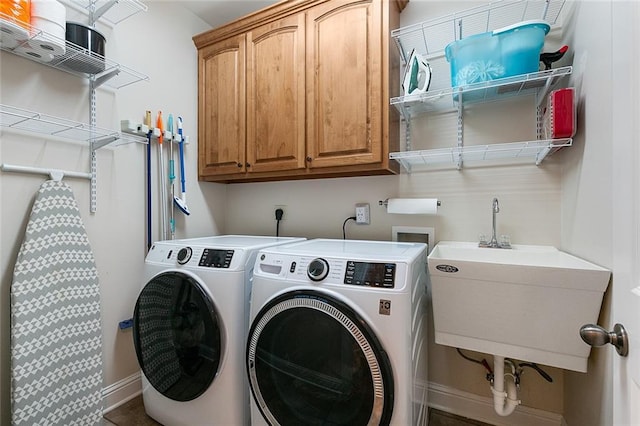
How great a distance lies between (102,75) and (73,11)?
1.09ft

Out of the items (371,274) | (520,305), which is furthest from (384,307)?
(520,305)

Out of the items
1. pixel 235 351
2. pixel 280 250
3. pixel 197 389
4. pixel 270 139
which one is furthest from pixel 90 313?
pixel 270 139

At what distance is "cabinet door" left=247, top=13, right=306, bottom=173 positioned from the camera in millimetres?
1852

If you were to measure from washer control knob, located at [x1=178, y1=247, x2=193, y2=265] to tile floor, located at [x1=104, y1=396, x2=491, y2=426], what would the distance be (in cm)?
92

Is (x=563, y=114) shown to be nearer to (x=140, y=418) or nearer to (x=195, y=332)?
(x=195, y=332)

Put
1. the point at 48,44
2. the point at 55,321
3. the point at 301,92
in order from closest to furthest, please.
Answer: the point at 48,44 → the point at 55,321 → the point at 301,92

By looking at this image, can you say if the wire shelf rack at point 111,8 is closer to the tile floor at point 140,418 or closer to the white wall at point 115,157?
the white wall at point 115,157

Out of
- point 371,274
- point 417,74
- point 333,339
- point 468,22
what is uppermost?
point 468,22

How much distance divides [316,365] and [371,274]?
421mm

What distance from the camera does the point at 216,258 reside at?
1.42 metres

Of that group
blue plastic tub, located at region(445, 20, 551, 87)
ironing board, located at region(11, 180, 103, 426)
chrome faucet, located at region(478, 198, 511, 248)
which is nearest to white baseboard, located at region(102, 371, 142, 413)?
ironing board, located at region(11, 180, 103, 426)

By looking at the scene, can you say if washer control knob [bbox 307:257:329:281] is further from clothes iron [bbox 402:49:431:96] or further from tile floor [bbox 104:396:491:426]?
tile floor [bbox 104:396:491:426]

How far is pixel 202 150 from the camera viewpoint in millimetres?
2264

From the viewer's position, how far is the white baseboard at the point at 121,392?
1.69 meters
